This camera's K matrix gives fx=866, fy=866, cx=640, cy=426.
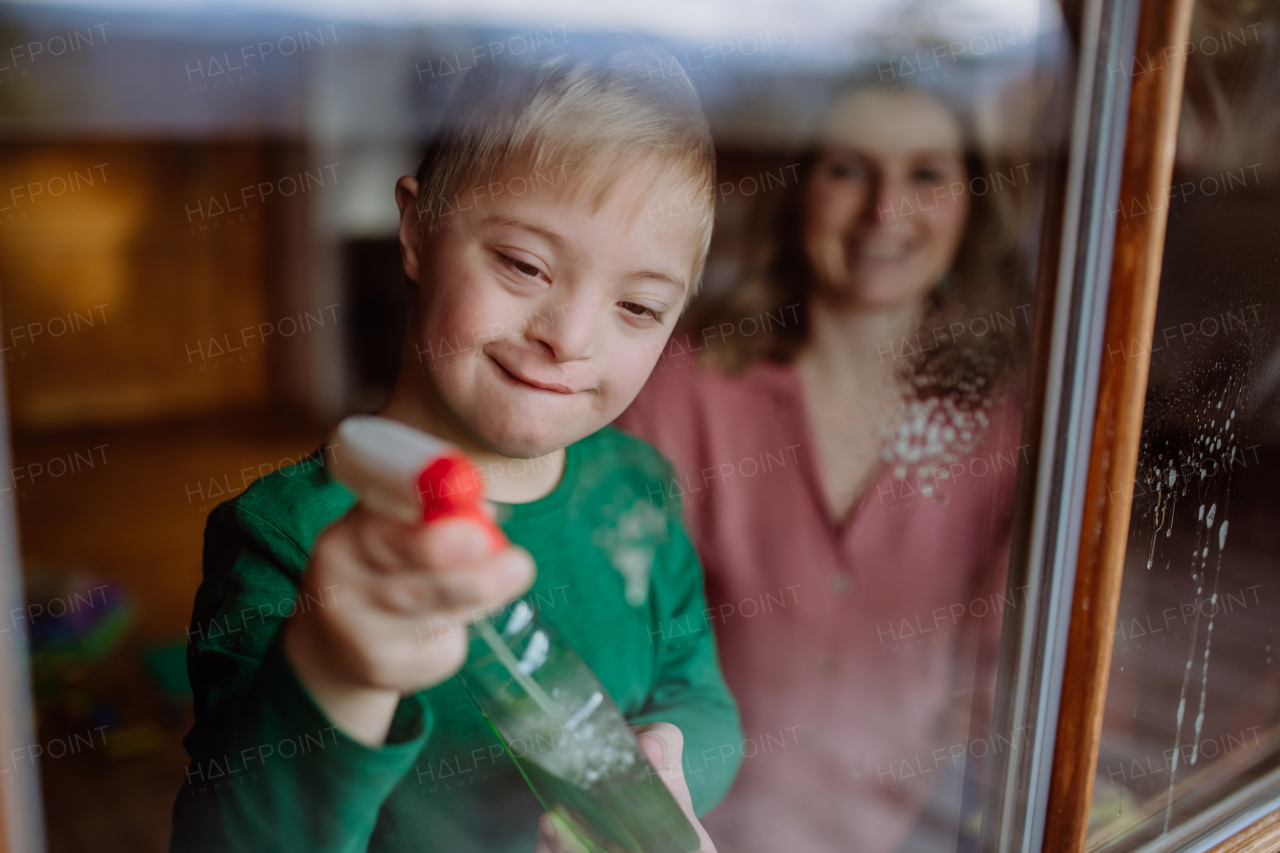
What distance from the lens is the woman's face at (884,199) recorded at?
0.92m

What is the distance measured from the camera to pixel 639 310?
0.61m

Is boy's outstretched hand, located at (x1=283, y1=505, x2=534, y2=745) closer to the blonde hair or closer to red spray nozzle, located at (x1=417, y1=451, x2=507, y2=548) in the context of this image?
red spray nozzle, located at (x1=417, y1=451, x2=507, y2=548)

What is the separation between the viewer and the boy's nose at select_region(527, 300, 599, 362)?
1.87 feet

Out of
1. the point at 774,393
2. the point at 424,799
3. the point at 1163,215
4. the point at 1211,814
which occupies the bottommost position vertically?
the point at 1211,814

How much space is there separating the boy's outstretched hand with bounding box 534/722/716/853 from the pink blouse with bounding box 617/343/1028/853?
16cm

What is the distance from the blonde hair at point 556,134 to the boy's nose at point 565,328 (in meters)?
0.07

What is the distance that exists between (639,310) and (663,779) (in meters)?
0.37

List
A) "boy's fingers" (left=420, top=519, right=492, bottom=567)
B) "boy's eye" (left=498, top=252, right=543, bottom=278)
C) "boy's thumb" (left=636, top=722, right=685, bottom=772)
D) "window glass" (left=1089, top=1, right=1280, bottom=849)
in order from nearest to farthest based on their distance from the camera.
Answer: "boy's fingers" (left=420, top=519, right=492, bottom=567)
"boy's eye" (left=498, top=252, right=543, bottom=278)
"boy's thumb" (left=636, top=722, right=685, bottom=772)
"window glass" (left=1089, top=1, right=1280, bottom=849)

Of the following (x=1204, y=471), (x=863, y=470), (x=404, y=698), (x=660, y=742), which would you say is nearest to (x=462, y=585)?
(x=404, y=698)

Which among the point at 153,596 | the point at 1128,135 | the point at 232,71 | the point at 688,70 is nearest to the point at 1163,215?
the point at 1128,135

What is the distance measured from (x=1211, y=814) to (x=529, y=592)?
0.99m

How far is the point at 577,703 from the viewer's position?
62cm

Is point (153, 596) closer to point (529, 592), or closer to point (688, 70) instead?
point (529, 592)

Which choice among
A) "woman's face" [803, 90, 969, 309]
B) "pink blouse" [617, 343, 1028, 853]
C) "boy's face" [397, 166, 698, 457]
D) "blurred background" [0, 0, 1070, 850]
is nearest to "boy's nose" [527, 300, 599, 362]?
"boy's face" [397, 166, 698, 457]
